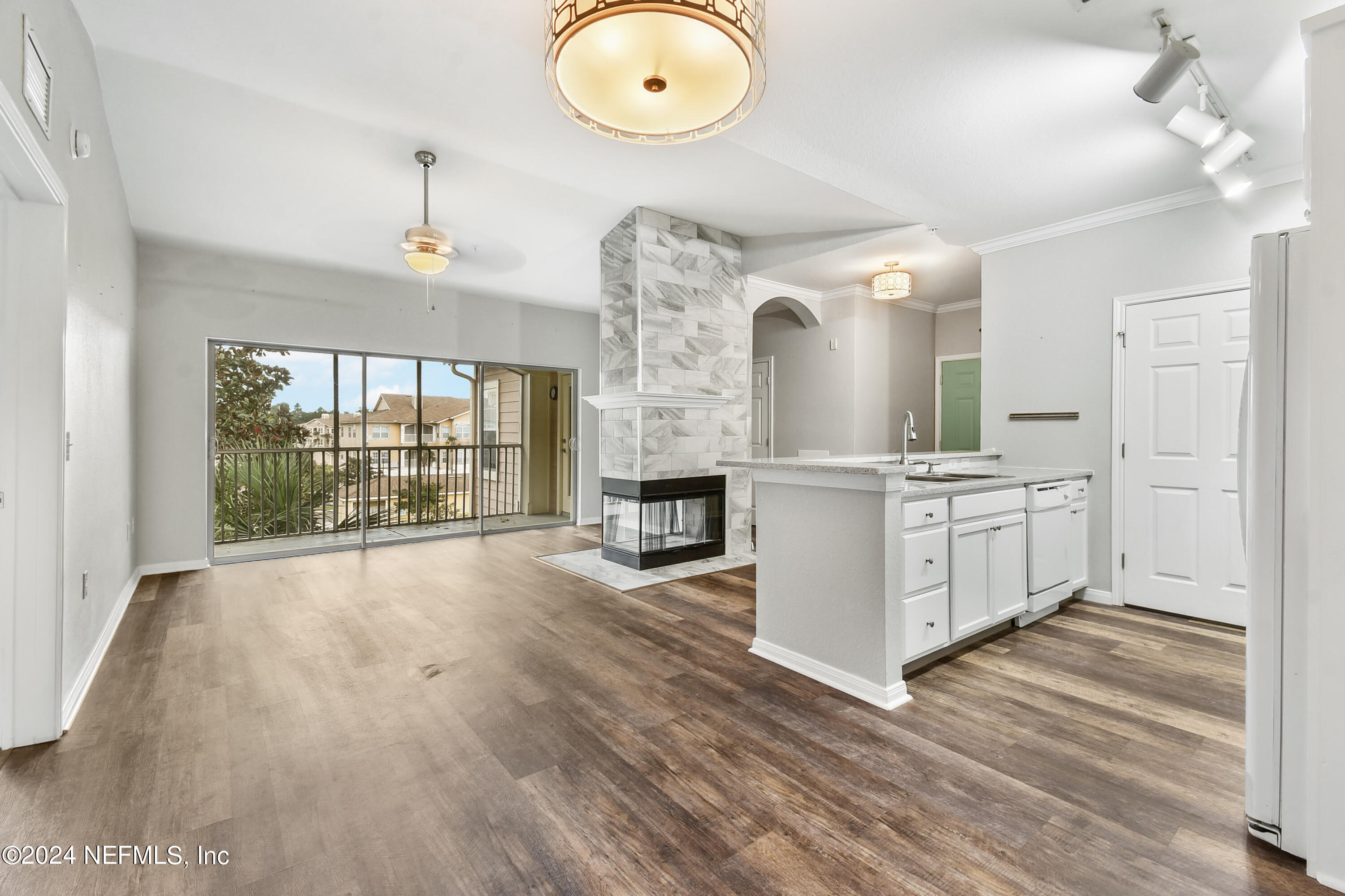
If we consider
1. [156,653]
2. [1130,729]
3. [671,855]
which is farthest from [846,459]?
[156,653]

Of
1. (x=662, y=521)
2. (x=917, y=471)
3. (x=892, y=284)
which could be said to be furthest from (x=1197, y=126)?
(x=662, y=521)

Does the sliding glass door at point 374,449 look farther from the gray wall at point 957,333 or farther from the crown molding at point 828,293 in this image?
the gray wall at point 957,333

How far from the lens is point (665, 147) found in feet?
11.0

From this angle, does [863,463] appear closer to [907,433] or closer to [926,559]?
A: [907,433]

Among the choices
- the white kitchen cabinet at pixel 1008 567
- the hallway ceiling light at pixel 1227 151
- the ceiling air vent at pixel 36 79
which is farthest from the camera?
the white kitchen cabinet at pixel 1008 567

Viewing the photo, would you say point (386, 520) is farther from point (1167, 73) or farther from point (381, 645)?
point (1167, 73)

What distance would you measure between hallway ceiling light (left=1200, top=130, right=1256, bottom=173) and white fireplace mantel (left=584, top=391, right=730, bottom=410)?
126 inches

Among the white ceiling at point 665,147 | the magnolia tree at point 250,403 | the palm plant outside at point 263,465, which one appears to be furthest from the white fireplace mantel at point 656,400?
the magnolia tree at point 250,403

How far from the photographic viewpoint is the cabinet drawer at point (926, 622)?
244 cm

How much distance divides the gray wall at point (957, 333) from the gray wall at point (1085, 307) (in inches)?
97.1

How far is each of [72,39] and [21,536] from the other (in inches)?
75.4

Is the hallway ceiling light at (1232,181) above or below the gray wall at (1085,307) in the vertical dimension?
above

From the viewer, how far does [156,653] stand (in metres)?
2.88

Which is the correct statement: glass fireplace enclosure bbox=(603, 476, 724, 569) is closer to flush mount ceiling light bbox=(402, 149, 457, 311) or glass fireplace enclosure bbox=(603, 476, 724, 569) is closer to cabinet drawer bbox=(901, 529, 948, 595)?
flush mount ceiling light bbox=(402, 149, 457, 311)
